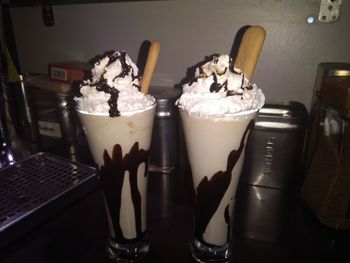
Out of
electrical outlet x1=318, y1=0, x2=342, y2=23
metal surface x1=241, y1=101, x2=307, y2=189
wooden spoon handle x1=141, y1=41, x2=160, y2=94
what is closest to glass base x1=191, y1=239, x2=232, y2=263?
metal surface x1=241, y1=101, x2=307, y2=189

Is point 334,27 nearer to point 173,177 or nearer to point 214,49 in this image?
point 214,49

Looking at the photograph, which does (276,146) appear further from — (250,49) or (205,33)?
(205,33)

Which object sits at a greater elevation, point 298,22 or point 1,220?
point 298,22

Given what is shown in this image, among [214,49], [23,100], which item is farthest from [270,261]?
[23,100]

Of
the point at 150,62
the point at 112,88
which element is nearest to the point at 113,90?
the point at 112,88

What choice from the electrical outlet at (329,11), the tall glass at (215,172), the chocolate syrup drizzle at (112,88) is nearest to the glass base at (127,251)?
the tall glass at (215,172)

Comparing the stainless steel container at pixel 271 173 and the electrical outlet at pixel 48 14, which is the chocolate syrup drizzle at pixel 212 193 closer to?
the stainless steel container at pixel 271 173
